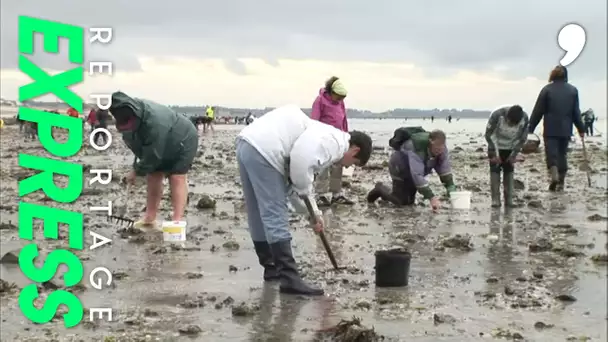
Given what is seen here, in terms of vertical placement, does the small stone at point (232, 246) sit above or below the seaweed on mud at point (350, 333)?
above

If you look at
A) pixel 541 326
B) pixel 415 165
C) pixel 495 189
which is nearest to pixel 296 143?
pixel 541 326

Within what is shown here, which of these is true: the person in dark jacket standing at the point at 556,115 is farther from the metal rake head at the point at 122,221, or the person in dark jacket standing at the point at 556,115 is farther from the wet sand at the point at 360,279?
the metal rake head at the point at 122,221

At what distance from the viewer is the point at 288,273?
634 cm

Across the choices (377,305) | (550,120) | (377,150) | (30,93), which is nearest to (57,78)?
(30,93)

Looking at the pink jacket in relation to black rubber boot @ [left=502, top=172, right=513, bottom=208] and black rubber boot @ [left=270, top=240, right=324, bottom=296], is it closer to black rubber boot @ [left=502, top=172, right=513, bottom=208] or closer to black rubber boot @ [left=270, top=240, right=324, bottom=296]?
black rubber boot @ [left=502, top=172, right=513, bottom=208]

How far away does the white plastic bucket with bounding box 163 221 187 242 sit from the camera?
26.8 feet

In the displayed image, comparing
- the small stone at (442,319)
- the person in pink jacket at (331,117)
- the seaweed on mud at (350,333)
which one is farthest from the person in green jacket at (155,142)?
the small stone at (442,319)

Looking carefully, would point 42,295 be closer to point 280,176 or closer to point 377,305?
point 280,176

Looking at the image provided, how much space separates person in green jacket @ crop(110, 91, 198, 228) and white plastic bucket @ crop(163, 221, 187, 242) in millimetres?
361

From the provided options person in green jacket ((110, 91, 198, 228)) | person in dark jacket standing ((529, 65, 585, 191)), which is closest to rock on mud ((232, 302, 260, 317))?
person in green jacket ((110, 91, 198, 228))

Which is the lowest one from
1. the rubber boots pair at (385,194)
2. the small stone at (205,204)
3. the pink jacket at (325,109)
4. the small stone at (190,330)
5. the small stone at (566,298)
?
the small stone at (190,330)

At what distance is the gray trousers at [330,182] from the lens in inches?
462

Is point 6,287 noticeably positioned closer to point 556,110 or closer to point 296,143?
point 296,143

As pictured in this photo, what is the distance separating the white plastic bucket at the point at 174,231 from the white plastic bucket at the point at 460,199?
14.5 ft
